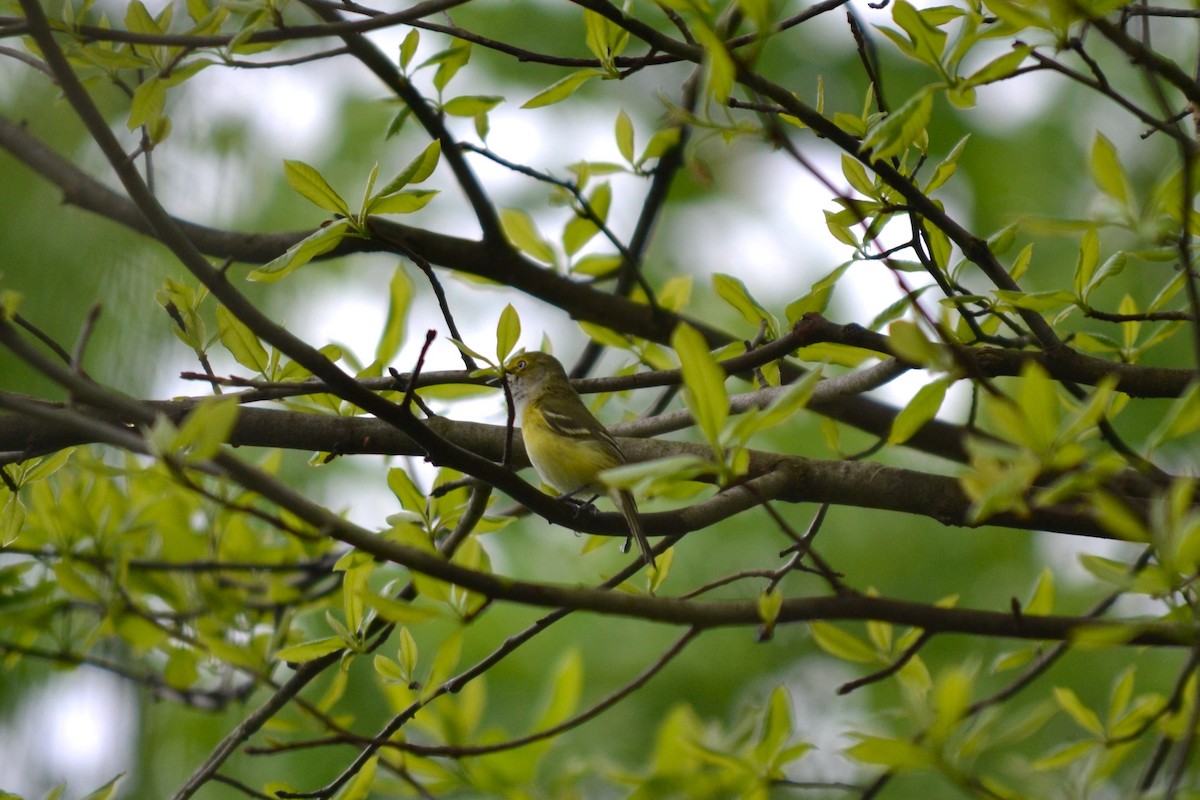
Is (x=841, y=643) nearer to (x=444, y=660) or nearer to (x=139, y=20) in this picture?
(x=444, y=660)

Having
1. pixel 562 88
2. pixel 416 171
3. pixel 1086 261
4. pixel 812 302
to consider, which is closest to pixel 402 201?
pixel 416 171

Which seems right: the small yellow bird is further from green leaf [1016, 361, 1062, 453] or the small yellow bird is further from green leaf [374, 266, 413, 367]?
green leaf [1016, 361, 1062, 453]

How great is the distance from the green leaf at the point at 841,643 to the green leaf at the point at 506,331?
2.58 feet

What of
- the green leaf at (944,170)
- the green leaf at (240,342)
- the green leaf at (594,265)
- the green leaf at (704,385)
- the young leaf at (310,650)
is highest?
the green leaf at (594,265)

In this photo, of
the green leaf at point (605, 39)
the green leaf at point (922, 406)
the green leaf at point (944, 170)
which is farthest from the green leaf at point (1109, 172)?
the green leaf at point (605, 39)

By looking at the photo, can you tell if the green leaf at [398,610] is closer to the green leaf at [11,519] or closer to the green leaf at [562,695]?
the green leaf at [562,695]

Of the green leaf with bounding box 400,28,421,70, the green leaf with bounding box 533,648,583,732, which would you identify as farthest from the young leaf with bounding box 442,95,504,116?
the green leaf with bounding box 533,648,583,732

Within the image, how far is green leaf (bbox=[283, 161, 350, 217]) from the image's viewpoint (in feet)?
6.12

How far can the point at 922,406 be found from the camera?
1.53 meters

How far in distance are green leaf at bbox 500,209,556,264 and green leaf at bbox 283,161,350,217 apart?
0.83 metres

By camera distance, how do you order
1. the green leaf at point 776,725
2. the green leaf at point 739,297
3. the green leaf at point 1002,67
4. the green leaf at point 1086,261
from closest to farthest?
the green leaf at point 1002,67 → the green leaf at point 776,725 → the green leaf at point 1086,261 → the green leaf at point 739,297

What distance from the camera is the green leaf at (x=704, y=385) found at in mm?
1326

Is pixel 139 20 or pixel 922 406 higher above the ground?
pixel 139 20

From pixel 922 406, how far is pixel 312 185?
115cm
